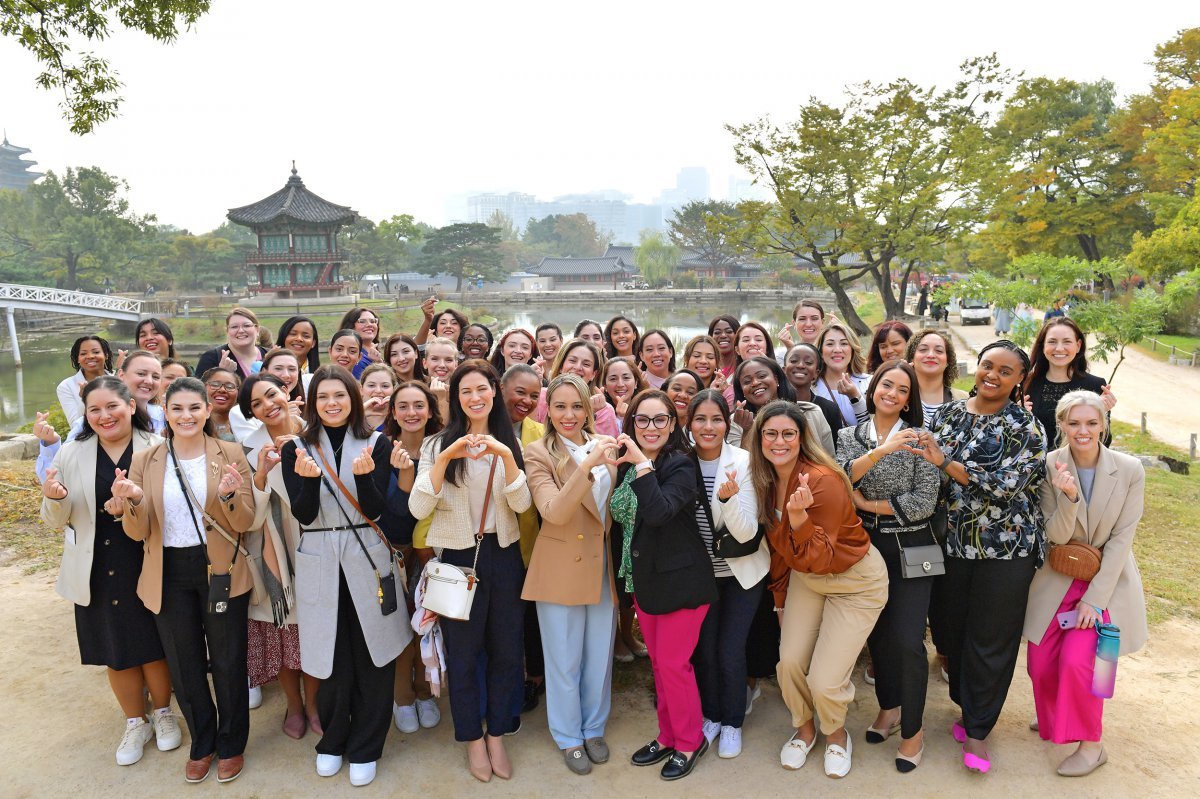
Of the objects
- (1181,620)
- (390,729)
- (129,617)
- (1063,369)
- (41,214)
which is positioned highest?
(41,214)

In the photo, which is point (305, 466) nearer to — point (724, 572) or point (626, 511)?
point (626, 511)

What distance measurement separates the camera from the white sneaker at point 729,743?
10.4 ft

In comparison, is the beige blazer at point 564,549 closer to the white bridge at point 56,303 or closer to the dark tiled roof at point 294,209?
the white bridge at point 56,303

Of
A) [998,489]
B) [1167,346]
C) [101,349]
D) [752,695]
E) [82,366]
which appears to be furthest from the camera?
[1167,346]

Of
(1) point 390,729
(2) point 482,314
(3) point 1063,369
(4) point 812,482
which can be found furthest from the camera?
(2) point 482,314

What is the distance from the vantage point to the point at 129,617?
3.13 metres

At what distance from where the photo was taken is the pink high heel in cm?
299

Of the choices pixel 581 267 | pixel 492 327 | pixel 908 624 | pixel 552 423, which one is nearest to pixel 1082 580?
pixel 908 624

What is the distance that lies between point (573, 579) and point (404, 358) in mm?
2323

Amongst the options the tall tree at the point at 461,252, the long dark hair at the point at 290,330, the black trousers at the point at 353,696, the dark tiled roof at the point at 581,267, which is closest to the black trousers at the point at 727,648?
the black trousers at the point at 353,696

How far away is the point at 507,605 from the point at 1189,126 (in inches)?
843

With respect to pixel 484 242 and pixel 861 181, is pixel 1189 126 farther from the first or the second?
pixel 484 242

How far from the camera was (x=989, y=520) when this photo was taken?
2967 millimetres

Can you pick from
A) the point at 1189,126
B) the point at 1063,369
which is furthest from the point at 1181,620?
the point at 1189,126
